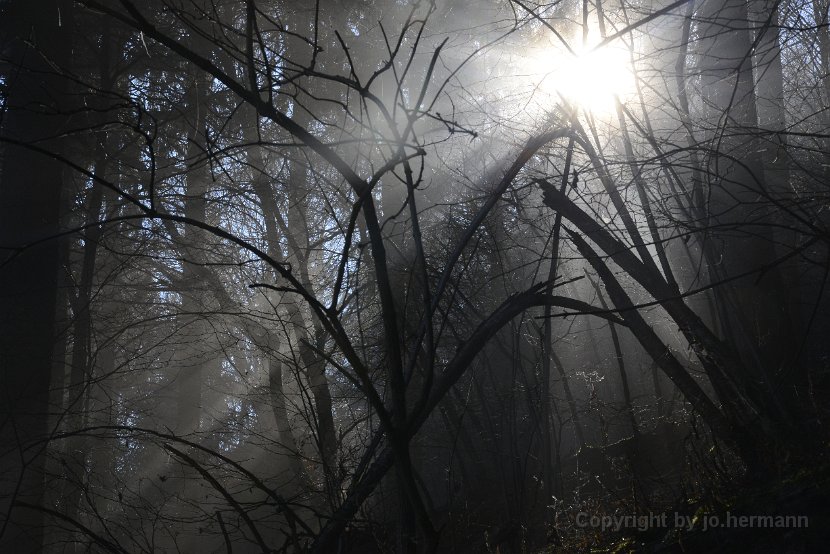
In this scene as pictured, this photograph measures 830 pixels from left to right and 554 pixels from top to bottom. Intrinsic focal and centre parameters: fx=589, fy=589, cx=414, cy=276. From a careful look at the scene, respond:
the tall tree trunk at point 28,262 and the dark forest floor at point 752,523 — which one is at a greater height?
the tall tree trunk at point 28,262

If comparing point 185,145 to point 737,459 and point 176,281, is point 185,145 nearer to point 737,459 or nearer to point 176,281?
point 176,281

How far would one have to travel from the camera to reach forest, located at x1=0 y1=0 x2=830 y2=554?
6.12 ft

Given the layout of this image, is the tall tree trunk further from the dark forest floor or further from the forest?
the dark forest floor

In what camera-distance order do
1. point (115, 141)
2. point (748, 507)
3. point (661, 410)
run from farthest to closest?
point (115, 141) < point (661, 410) < point (748, 507)

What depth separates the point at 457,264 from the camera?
6.22 metres

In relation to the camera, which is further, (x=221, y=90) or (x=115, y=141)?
(x=115, y=141)

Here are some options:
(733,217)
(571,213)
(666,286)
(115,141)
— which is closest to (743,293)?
(733,217)

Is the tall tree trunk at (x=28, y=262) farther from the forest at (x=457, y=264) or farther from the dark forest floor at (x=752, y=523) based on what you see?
the dark forest floor at (x=752, y=523)

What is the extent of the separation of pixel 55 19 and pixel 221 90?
5.77 ft

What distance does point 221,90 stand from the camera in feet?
23.2

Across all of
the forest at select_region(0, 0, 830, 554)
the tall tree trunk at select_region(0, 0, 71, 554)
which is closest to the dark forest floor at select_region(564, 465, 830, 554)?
the forest at select_region(0, 0, 830, 554)

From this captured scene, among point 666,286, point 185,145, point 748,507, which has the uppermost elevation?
point 185,145

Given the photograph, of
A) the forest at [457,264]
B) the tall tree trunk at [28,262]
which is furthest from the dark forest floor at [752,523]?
the tall tree trunk at [28,262]

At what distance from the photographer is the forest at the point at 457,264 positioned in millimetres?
1864
